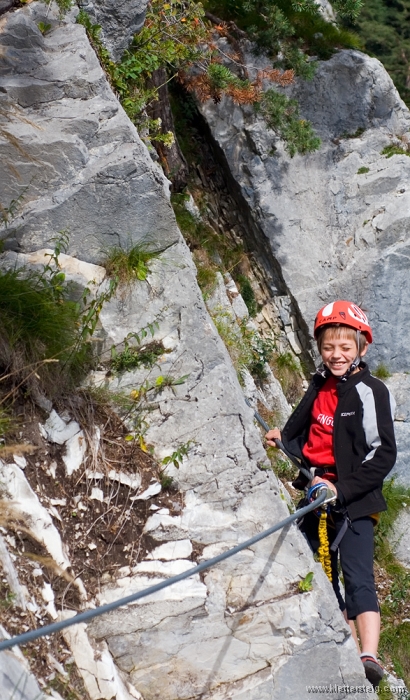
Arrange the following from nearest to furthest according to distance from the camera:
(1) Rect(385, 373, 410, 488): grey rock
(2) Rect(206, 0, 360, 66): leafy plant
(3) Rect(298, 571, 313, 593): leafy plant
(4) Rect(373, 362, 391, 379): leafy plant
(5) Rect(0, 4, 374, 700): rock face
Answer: (5) Rect(0, 4, 374, 700): rock face → (3) Rect(298, 571, 313, 593): leafy plant → (1) Rect(385, 373, 410, 488): grey rock → (2) Rect(206, 0, 360, 66): leafy plant → (4) Rect(373, 362, 391, 379): leafy plant

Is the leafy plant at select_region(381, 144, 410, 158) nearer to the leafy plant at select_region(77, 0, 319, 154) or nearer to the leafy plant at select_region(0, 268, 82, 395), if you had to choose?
the leafy plant at select_region(77, 0, 319, 154)

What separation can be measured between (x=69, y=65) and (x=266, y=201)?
3643 millimetres

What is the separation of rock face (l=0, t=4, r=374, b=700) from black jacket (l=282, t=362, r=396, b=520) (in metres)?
0.45

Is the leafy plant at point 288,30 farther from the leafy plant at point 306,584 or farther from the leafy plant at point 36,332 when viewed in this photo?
the leafy plant at point 306,584

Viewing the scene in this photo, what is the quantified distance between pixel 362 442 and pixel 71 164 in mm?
2871

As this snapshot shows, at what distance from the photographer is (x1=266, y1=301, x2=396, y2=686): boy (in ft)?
13.5

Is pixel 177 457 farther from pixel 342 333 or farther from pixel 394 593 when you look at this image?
pixel 394 593

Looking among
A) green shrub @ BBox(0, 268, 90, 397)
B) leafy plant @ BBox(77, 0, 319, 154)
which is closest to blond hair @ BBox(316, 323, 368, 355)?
green shrub @ BBox(0, 268, 90, 397)

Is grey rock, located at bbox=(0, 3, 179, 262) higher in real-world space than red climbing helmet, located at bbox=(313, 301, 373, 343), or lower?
higher

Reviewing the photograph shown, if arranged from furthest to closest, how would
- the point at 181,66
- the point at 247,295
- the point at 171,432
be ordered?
the point at 247,295, the point at 181,66, the point at 171,432

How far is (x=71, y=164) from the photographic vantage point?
16.5 feet

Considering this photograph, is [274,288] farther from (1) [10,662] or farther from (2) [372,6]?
(2) [372,6]

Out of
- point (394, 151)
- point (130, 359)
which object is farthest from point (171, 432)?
point (394, 151)

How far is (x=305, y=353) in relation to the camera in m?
8.49
